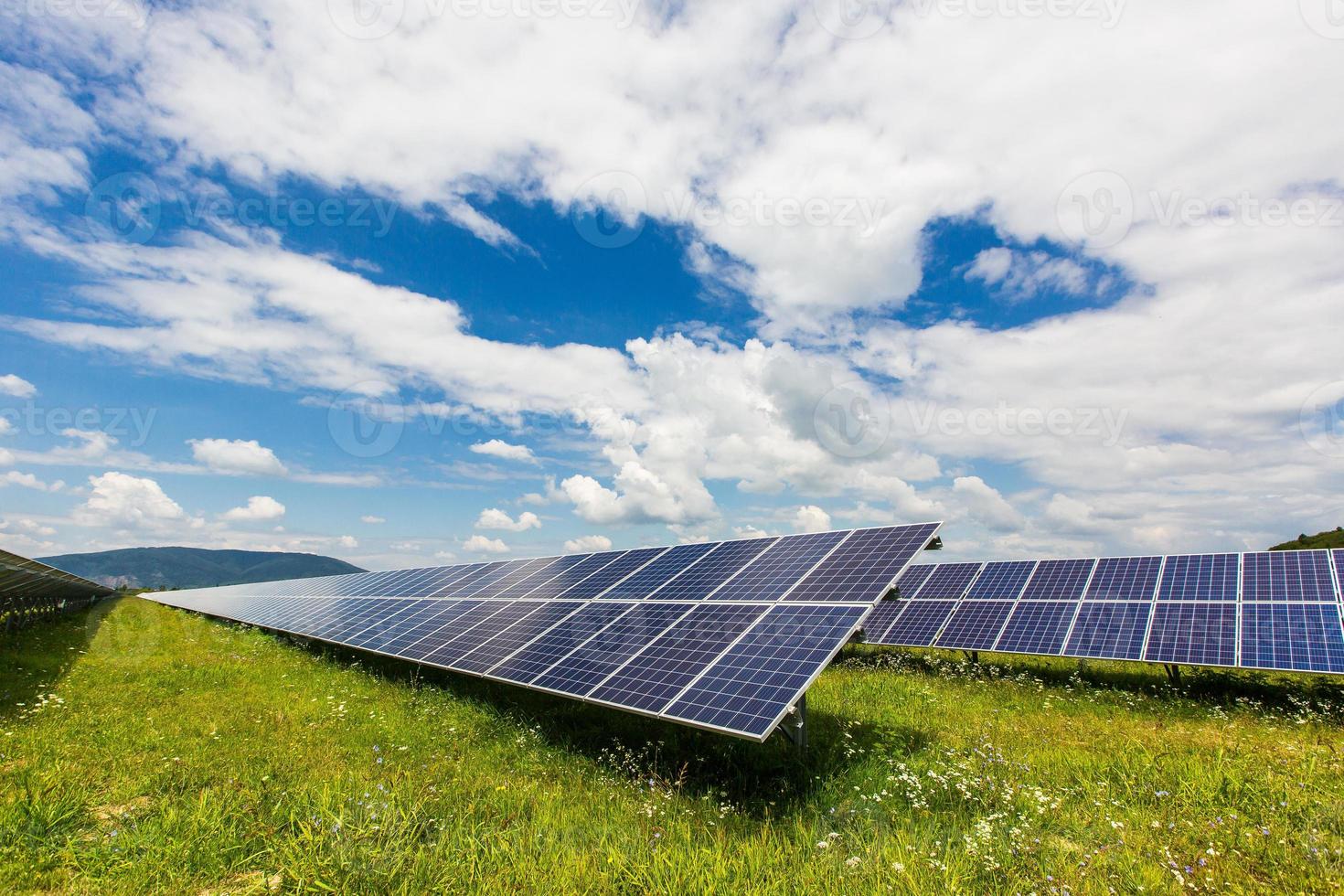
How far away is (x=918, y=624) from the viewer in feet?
69.4

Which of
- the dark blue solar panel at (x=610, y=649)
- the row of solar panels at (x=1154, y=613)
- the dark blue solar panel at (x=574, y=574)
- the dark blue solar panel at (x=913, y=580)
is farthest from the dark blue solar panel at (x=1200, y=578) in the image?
the dark blue solar panel at (x=574, y=574)

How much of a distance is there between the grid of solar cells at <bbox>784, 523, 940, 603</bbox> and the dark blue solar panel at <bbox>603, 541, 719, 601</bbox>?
4.82 metres

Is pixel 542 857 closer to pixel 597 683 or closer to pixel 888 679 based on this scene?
pixel 597 683

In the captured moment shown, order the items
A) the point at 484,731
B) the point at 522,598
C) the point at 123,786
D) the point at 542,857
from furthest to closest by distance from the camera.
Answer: the point at 522,598
the point at 484,731
the point at 123,786
the point at 542,857

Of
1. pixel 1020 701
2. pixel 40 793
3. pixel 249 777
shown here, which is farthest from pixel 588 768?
pixel 1020 701

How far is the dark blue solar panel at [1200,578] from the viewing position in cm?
1703

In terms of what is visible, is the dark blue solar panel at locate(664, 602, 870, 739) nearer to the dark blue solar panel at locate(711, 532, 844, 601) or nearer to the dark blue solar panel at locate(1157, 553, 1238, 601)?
the dark blue solar panel at locate(711, 532, 844, 601)

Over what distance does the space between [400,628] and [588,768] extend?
11.8m

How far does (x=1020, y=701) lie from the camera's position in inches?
569

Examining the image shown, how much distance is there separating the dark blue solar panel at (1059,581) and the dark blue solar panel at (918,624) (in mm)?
2726

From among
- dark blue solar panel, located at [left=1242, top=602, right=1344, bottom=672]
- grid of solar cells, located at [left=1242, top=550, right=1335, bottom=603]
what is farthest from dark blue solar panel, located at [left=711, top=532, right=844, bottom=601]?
grid of solar cells, located at [left=1242, top=550, right=1335, bottom=603]

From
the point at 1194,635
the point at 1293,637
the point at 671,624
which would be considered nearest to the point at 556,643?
the point at 671,624

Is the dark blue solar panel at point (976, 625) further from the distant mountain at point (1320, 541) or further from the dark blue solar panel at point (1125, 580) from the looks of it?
the distant mountain at point (1320, 541)

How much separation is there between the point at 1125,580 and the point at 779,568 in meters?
13.2
